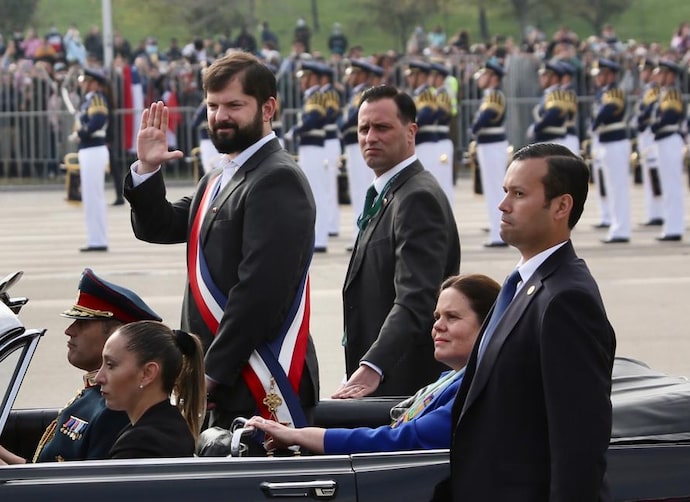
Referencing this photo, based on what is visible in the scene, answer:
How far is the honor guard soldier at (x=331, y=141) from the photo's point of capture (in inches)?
707

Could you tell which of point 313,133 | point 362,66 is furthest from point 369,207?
point 362,66

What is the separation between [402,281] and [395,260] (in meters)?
0.16

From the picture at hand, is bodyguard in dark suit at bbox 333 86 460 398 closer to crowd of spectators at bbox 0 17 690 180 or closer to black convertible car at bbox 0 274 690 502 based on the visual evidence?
black convertible car at bbox 0 274 690 502

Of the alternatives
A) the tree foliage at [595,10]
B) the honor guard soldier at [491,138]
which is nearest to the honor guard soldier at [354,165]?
the honor guard soldier at [491,138]

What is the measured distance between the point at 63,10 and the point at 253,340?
46872 millimetres

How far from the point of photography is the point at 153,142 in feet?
16.3

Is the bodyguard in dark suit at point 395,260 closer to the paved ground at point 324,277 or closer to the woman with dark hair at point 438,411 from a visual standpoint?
the woman with dark hair at point 438,411

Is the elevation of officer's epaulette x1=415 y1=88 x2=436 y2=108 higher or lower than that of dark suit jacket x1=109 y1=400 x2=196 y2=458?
higher

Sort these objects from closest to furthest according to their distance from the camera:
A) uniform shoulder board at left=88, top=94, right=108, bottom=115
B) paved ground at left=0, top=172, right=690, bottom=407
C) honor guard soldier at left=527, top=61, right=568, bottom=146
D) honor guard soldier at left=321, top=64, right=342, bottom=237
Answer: paved ground at left=0, top=172, right=690, bottom=407, uniform shoulder board at left=88, top=94, right=108, bottom=115, honor guard soldier at left=527, top=61, right=568, bottom=146, honor guard soldier at left=321, top=64, right=342, bottom=237

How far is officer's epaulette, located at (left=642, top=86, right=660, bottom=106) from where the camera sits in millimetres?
19406

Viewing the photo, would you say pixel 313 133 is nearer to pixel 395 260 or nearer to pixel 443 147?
pixel 443 147

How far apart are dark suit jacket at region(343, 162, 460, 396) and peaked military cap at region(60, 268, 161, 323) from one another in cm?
89

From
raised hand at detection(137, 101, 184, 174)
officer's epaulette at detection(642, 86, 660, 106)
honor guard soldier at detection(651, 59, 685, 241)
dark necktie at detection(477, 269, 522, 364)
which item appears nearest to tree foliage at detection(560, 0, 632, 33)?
officer's epaulette at detection(642, 86, 660, 106)

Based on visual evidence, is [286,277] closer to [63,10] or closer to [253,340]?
[253,340]
